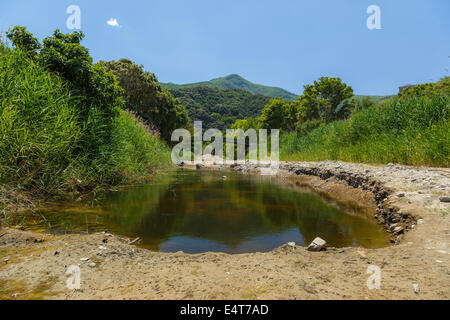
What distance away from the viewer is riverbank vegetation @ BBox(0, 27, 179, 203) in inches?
126

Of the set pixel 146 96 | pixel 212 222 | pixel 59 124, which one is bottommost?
pixel 212 222

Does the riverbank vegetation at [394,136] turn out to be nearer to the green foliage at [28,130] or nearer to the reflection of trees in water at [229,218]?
the reflection of trees in water at [229,218]

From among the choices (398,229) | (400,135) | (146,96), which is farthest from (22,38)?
(146,96)

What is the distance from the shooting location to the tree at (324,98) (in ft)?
89.4

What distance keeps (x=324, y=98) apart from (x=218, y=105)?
4890 centimetres

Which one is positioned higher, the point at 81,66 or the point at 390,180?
the point at 81,66

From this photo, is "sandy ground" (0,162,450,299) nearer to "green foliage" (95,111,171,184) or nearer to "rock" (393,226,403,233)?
"rock" (393,226,403,233)

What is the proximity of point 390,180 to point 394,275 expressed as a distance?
3855mm

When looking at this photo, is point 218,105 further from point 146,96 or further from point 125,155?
point 125,155

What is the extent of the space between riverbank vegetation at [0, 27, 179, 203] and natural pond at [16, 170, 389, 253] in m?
0.58

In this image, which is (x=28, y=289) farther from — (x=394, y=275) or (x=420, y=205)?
(x=420, y=205)

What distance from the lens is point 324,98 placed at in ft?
92.3

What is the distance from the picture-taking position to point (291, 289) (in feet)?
5.18
